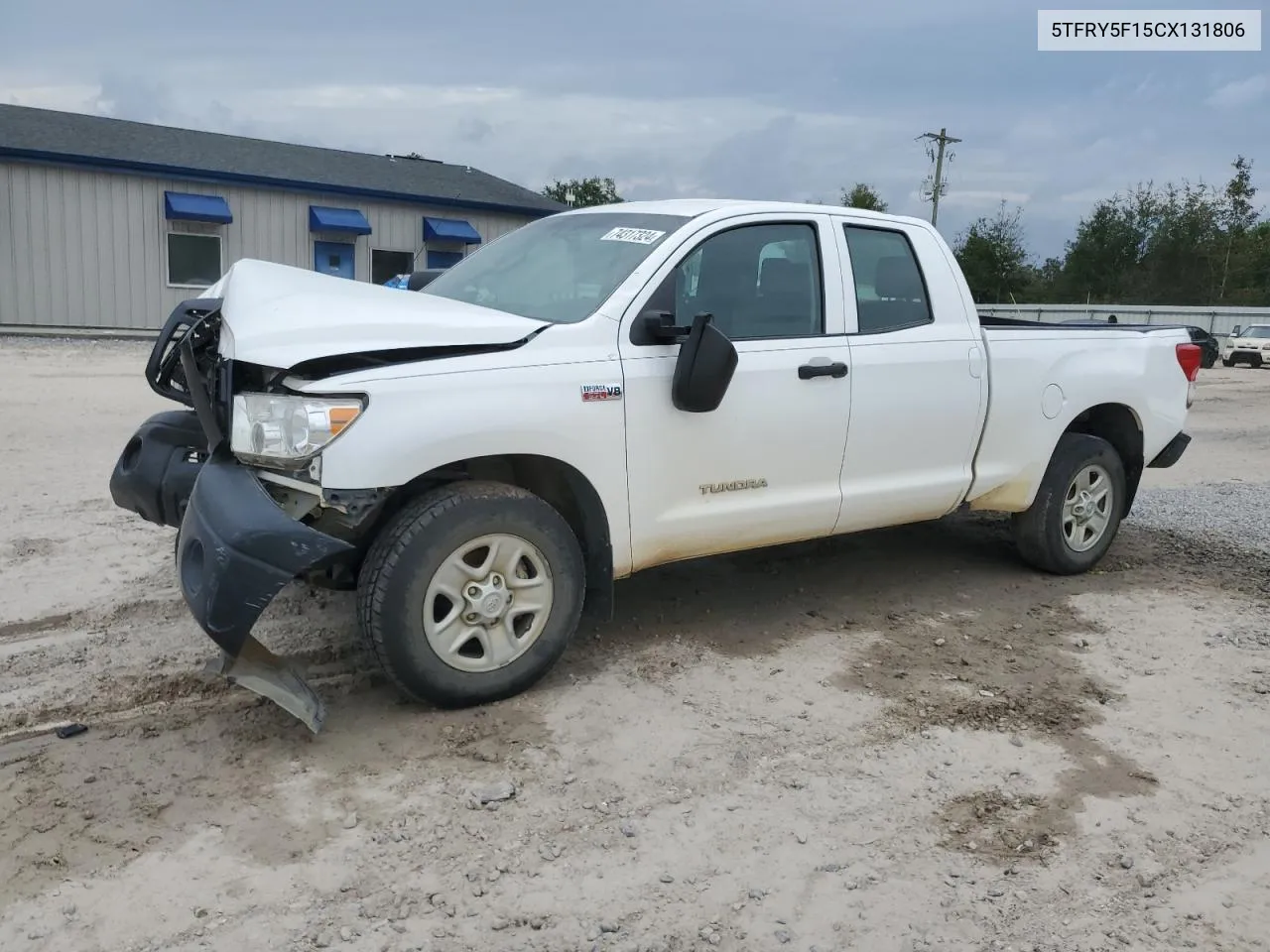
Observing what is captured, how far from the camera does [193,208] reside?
22766mm

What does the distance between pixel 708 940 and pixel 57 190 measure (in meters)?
23.4

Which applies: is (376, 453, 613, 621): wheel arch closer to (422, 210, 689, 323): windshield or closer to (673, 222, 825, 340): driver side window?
(422, 210, 689, 323): windshield

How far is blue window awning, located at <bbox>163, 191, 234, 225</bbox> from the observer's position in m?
22.6

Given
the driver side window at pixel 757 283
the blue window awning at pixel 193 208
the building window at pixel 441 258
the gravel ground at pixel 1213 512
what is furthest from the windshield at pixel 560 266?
the building window at pixel 441 258

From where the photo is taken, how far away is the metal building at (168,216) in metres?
21.9

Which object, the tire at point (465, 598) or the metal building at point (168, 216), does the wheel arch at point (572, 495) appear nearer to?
the tire at point (465, 598)

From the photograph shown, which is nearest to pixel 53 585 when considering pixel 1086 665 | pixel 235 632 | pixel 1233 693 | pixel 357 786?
pixel 235 632

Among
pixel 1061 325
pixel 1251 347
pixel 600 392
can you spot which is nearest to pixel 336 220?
pixel 1061 325

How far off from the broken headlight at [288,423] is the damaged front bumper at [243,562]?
0.40 ft

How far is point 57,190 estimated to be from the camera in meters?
22.0

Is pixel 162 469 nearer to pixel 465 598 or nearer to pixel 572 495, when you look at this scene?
pixel 465 598

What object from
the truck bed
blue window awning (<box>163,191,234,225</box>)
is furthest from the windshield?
blue window awning (<box>163,191,234,225</box>)

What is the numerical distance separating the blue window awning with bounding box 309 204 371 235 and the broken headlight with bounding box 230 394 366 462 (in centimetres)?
2169

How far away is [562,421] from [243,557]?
1.25m
